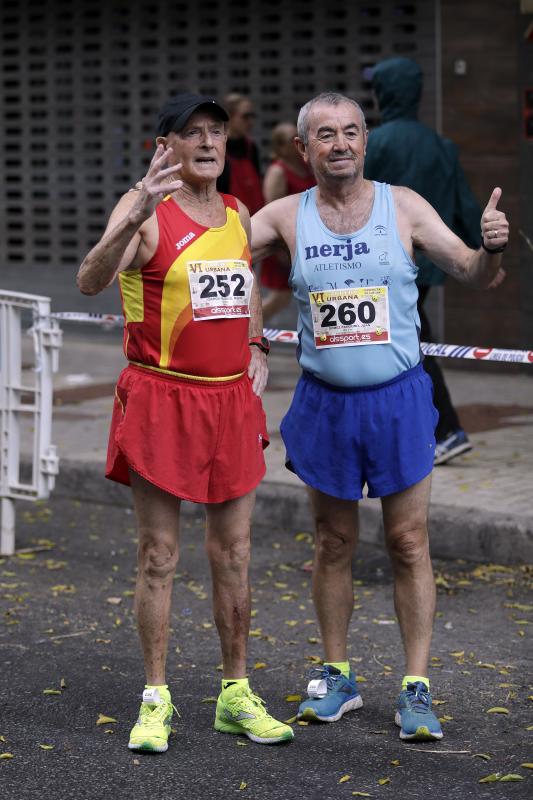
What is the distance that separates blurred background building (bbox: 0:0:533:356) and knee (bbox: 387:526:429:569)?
248 inches

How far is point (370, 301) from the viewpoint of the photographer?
5.01m

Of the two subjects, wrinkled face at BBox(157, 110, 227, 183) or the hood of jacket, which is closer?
wrinkled face at BBox(157, 110, 227, 183)

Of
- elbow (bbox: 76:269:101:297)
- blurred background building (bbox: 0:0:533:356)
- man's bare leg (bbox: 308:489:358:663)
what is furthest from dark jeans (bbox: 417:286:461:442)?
elbow (bbox: 76:269:101:297)

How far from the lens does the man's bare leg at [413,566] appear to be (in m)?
5.15

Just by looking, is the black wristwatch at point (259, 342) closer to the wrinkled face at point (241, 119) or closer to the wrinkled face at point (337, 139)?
the wrinkled face at point (337, 139)

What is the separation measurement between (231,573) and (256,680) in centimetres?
68

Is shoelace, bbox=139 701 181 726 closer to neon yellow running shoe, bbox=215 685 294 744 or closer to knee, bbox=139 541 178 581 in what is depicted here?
neon yellow running shoe, bbox=215 685 294 744

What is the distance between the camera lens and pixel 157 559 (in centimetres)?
499

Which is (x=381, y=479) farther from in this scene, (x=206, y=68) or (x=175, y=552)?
(x=206, y=68)

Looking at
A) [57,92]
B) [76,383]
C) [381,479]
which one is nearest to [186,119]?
[381,479]

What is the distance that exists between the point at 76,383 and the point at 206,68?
336 cm

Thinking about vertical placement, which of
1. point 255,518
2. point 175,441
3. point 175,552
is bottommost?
point 255,518

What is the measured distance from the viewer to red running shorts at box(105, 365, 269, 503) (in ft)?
16.2

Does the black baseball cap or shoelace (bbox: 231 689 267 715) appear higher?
the black baseball cap
